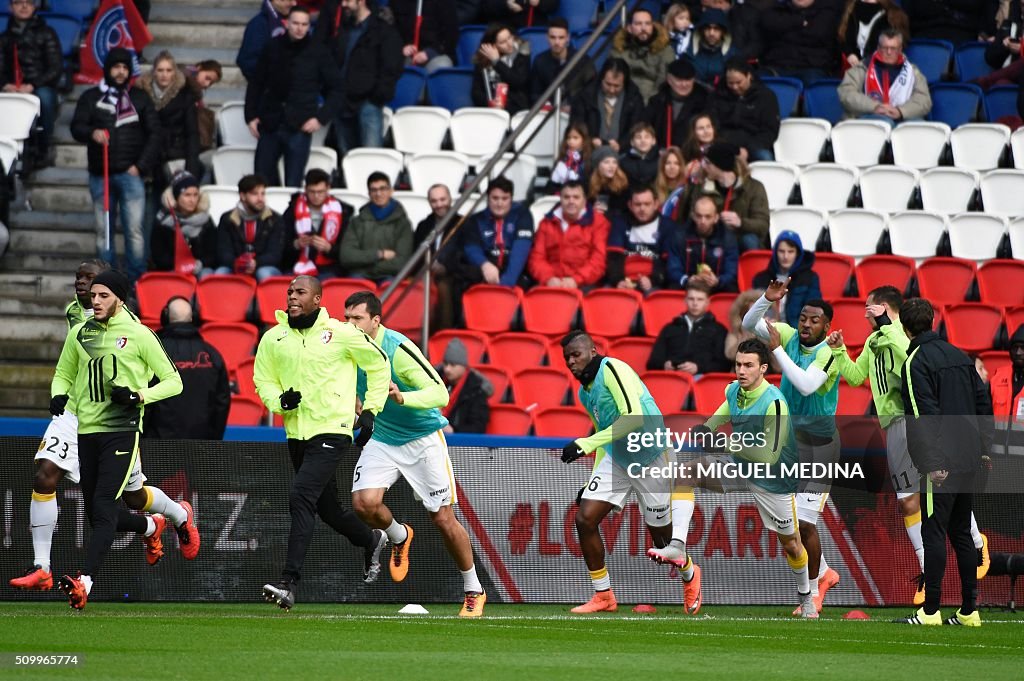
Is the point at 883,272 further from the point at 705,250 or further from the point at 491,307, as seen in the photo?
the point at 491,307

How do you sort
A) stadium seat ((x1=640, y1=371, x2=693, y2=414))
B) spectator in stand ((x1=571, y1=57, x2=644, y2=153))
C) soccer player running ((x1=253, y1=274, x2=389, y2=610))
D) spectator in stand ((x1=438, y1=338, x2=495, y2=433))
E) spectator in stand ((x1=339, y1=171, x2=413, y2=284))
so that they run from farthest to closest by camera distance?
1. spectator in stand ((x1=571, y1=57, x2=644, y2=153))
2. spectator in stand ((x1=339, y1=171, x2=413, y2=284))
3. stadium seat ((x1=640, y1=371, x2=693, y2=414))
4. spectator in stand ((x1=438, y1=338, x2=495, y2=433))
5. soccer player running ((x1=253, y1=274, x2=389, y2=610))

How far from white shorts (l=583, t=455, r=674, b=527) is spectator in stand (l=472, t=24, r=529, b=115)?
7349 millimetres

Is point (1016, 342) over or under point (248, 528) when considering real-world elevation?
over

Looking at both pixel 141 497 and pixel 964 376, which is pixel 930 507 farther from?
pixel 141 497

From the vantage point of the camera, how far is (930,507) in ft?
35.4

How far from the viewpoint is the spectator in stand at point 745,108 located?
17.1 metres

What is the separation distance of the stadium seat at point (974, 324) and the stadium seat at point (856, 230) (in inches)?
57.7

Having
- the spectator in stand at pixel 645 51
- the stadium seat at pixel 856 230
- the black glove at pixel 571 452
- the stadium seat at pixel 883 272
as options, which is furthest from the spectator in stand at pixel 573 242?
the black glove at pixel 571 452

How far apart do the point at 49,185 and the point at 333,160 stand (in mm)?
3213

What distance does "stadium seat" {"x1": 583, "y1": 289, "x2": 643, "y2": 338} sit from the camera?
51.1ft

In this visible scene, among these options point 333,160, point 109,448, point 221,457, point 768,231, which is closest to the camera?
point 109,448

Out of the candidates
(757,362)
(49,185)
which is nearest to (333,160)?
(49,185)

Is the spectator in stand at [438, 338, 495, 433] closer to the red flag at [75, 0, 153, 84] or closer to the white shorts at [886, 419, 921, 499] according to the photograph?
the white shorts at [886, 419, 921, 499]

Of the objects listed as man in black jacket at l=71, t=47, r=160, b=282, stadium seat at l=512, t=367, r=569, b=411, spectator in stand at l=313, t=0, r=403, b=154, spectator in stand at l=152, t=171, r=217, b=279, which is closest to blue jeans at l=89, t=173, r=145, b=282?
man in black jacket at l=71, t=47, r=160, b=282
